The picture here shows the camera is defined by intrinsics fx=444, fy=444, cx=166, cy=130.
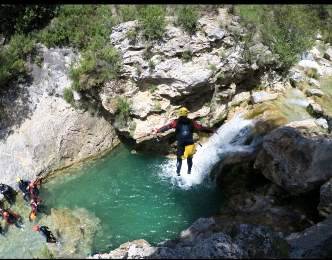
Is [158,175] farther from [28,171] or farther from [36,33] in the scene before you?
[36,33]

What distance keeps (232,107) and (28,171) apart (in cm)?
859

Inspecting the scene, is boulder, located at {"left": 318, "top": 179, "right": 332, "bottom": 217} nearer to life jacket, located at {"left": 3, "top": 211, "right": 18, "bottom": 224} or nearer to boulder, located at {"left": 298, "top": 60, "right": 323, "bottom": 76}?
boulder, located at {"left": 298, "top": 60, "right": 323, "bottom": 76}

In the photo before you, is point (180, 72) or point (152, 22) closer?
point (180, 72)

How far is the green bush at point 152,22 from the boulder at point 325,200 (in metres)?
8.88

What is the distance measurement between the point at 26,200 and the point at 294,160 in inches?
376

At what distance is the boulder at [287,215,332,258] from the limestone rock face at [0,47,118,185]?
9392 millimetres

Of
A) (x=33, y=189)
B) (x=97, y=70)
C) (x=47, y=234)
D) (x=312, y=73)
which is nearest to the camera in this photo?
(x=47, y=234)

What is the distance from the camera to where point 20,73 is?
1883 cm

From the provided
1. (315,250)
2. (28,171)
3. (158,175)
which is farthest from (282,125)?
(28,171)

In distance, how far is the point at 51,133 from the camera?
1791cm

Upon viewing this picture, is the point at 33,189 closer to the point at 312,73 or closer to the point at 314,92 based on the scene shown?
the point at 314,92

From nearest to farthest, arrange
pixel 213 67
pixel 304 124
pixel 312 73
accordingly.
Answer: pixel 304 124, pixel 213 67, pixel 312 73

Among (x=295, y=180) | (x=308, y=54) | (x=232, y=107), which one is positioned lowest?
(x=295, y=180)

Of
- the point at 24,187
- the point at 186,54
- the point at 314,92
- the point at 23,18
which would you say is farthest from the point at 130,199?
the point at 23,18
